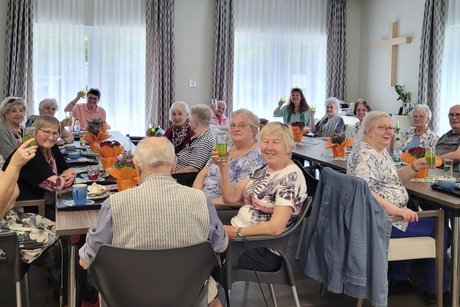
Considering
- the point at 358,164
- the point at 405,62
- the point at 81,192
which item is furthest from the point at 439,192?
the point at 405,62

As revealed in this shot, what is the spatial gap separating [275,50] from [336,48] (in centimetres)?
108

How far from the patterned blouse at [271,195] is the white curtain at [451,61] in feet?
16.7

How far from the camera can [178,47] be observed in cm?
787

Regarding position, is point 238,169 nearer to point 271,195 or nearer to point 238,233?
point 271,195

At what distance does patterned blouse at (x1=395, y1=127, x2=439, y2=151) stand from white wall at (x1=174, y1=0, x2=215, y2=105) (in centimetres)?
Result: 385

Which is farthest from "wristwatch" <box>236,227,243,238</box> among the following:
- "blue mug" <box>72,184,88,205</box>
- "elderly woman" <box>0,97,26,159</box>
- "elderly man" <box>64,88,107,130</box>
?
"elderly man" <box>64,88,107,130</box>

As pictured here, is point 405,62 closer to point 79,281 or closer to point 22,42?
point 22,42

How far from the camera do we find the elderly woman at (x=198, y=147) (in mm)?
3764

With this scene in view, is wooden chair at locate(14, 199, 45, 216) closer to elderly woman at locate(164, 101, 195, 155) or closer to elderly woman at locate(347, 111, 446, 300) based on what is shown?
elderly woman at locate(164, 101, 195, 155)

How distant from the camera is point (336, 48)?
335 inches

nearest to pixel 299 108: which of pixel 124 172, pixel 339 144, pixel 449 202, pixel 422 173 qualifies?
pixel 339 144

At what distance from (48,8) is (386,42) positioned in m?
5.12

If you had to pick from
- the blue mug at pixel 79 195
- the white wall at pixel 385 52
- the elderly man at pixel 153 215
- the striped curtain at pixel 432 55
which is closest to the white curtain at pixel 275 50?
the white wall at pixel 385 52

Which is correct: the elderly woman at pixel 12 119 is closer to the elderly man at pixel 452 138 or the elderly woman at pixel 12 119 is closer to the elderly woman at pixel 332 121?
the elderly woman at pixel 332 121
